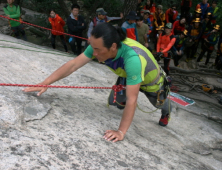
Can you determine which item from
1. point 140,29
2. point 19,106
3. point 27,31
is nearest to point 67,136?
point 19,106

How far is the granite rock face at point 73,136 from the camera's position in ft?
5.50

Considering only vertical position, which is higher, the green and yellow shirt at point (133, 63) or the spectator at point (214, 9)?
the spectator at point (214, 9)

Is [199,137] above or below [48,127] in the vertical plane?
below

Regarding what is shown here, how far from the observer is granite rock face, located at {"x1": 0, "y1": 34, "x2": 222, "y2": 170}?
1678mm

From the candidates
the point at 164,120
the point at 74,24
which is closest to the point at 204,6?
the point at 74,24

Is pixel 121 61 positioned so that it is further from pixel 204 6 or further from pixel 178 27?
pixel 204 6

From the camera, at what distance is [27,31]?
30.7 ft

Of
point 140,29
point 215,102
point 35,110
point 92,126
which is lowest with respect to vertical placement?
point 215,102

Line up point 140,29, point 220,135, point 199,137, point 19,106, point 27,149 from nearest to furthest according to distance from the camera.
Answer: point 27,149 < point 19,106 < point 199,137 < point 220,135 < point 140,29

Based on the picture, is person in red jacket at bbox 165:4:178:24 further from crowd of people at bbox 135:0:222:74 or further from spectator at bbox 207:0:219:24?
spectator at bbox 207:0:219:24

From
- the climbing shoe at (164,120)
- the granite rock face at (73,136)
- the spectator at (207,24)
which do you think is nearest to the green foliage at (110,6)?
the spectator at (207,24)

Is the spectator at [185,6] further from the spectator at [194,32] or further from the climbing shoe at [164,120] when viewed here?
the climbing shoe at [164,120]

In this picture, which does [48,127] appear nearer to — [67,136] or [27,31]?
[67,136]

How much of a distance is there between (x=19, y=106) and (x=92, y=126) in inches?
31.5
